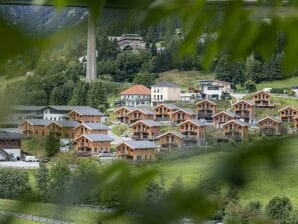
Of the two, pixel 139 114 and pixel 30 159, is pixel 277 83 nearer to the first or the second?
pixel 139 114

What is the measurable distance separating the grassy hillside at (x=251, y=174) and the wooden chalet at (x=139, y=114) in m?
0.35

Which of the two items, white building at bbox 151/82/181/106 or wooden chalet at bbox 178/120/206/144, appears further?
white building at bbox 151/82/181/106

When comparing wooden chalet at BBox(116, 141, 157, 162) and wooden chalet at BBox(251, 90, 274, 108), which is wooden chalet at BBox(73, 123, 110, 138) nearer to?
wooden chalet at BBox(116, 141, 157, 162)

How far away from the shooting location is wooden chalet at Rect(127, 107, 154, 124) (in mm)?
691

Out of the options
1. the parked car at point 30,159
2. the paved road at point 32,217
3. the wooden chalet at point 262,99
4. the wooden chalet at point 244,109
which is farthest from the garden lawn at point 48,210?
the wooden chalet at point 262,99

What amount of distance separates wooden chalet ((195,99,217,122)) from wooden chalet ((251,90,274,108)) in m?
0.06

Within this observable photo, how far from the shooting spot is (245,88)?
2.47 feet

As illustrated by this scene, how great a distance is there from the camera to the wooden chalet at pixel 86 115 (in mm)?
469

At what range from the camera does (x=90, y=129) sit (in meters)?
0.54

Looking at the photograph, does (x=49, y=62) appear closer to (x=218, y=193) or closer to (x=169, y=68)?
(x=218, y=193)

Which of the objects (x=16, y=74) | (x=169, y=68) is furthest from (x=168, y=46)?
(x=16, y=74)

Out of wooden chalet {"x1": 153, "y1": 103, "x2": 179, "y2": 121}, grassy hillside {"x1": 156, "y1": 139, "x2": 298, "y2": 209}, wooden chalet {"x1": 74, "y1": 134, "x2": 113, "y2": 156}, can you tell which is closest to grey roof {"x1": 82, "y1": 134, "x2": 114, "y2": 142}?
wooden chalet {"x1": 74, "y1": 134, "x2": 113, "y2": 156}

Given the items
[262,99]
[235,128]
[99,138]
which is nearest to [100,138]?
Answer: [99,138]

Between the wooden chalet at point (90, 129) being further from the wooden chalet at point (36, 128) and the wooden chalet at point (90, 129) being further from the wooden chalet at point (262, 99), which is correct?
Result: the wooden chalet at point (262, 99)
